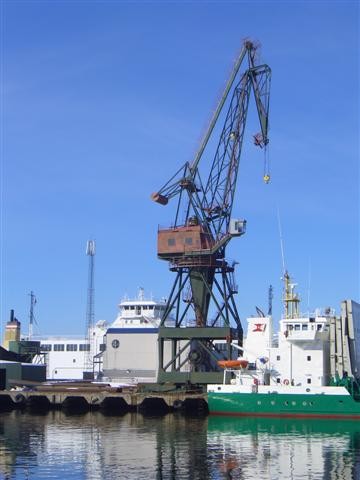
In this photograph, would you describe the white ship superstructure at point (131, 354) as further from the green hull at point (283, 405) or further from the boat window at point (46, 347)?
the green hull at point (283, 405)

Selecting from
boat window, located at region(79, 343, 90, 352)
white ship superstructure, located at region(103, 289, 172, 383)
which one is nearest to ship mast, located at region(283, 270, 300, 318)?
white ship superstructure, located at region(103, 289, 172, 383)

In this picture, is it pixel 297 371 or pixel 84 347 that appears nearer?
pixel 297 371

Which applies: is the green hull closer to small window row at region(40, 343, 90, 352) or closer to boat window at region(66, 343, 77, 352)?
small window row at region(40, 343, 90, 352)

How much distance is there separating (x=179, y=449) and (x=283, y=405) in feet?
56.8

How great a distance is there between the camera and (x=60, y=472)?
28.6 metres

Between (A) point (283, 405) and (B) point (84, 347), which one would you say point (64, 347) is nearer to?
(B) point (84, 347)

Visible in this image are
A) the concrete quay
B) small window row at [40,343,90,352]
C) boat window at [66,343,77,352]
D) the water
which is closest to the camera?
the water

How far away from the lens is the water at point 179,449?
28453 millimetres

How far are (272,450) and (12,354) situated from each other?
5096cm

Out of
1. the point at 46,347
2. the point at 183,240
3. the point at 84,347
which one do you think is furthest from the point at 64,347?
the point at 183,240

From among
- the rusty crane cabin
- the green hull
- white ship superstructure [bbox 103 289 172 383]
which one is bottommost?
the green hull

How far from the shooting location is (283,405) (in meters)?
49.4

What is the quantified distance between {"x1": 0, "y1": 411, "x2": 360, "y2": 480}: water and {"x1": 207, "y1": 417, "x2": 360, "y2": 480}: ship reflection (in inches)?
1.7

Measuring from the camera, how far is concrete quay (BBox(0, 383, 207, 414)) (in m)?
55.5
